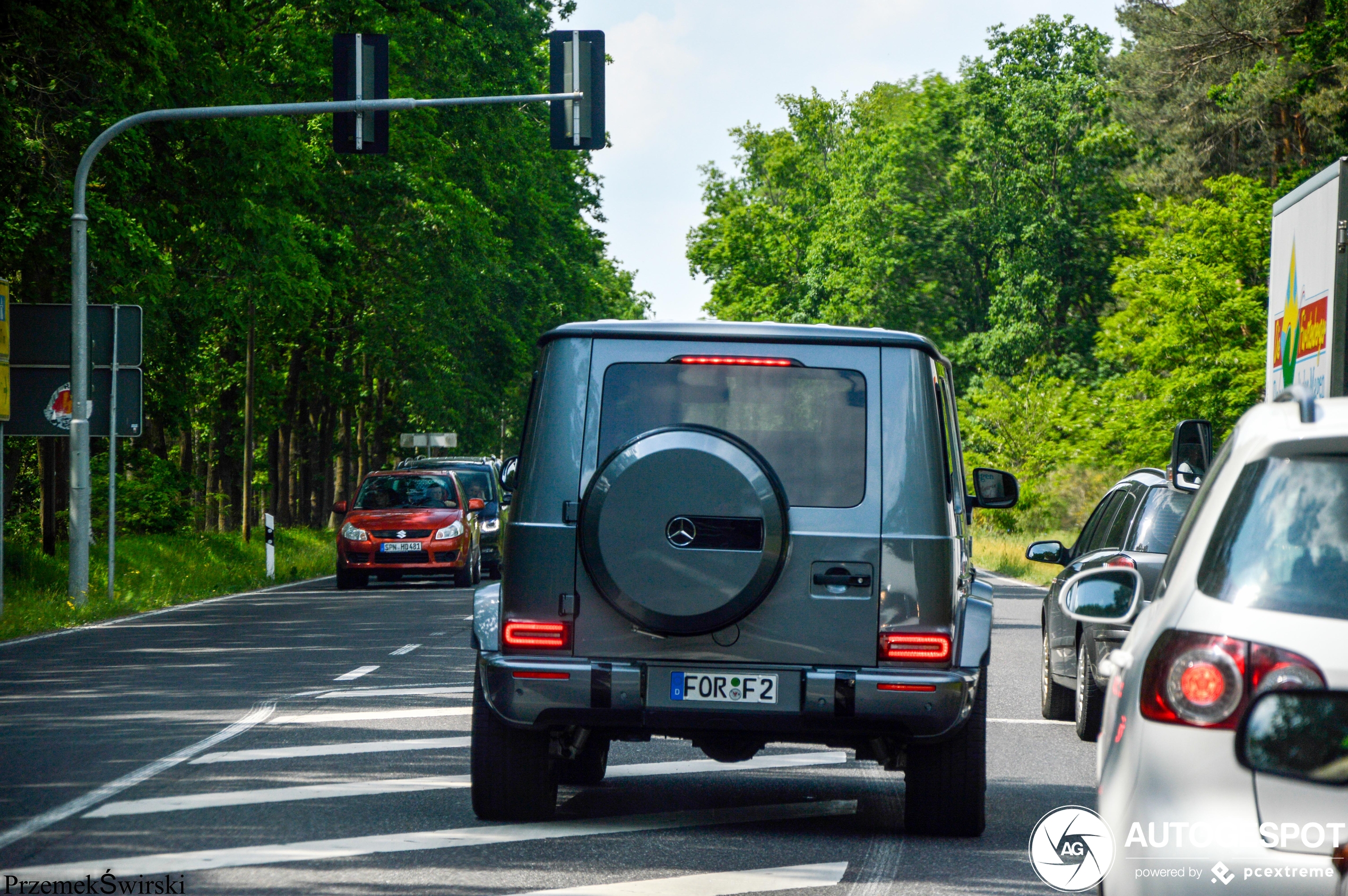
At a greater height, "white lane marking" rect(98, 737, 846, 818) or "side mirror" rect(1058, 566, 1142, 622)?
"side mirror" rect(1058, 566, 1142, 622)

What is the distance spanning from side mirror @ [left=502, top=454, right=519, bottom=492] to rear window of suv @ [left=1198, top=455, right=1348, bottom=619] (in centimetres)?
391

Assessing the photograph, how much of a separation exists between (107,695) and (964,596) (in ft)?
23.6

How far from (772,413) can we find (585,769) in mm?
2489

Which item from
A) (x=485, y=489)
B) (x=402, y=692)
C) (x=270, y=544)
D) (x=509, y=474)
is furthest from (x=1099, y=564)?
(x=485, y=489)

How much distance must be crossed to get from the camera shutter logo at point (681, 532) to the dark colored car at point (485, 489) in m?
24.1

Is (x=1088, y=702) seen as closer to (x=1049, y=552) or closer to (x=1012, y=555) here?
→ (x=1049, y=552)

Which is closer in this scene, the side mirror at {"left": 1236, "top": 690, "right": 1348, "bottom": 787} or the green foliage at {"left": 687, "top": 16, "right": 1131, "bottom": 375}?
the side mirror at {"left": 1236, "top": 690, "right": 1348, "bottom": 787}

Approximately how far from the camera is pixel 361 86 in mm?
18156

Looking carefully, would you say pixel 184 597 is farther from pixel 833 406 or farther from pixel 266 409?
pixel 266 409

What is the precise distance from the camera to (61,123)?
929 inches

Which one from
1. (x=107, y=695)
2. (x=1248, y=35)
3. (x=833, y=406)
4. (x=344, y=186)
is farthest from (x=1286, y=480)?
(x=1248, y=35)

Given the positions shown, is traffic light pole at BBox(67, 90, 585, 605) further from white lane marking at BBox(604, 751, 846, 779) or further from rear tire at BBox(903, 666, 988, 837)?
rear tire at BBox(903, 666, 988, 837)

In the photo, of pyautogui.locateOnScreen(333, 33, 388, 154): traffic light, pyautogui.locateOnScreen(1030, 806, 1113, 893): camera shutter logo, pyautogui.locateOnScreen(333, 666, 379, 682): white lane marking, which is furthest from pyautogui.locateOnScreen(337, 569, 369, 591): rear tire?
pyautogui.locateOnScreen(1030, 806, 1113, 893): camera shutter logo

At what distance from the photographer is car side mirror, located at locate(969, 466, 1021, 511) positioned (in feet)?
29.5
